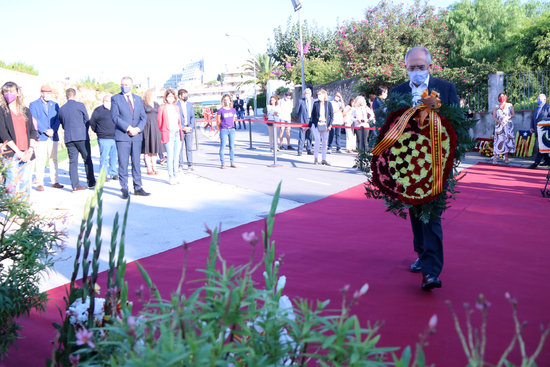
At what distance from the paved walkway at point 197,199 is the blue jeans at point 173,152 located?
0.32 m

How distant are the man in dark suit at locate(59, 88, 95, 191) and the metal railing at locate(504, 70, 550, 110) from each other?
40.7 feet

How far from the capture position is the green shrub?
253 centimetres

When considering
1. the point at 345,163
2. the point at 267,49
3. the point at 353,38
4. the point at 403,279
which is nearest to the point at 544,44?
the point at 353,38

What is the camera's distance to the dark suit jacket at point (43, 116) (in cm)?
995

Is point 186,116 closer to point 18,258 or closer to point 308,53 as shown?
point 18,258

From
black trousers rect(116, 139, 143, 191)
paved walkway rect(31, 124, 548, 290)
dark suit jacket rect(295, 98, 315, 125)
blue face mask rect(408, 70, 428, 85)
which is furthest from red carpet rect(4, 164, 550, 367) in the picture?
dark suit jacket rect(295, 98, 315, 125)

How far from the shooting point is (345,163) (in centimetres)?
1413

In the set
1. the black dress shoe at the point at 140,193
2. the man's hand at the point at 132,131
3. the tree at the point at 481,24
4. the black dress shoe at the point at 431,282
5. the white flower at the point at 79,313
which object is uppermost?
the tree at the point at 481,24

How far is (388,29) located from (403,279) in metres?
19.7

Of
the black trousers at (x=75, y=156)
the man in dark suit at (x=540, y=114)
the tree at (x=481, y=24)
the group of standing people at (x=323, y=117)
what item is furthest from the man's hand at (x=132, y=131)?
the tree at (x=481, y=24)

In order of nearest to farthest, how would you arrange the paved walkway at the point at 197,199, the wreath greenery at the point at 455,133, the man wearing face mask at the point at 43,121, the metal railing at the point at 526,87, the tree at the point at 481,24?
the wreath greenery at the point at 455,133 → the paved walkway at the point at 197,199 → the man wearing face mask at the point at 43,121 → the metal railing at the point at 526,87 → the tree at the point at 481,24

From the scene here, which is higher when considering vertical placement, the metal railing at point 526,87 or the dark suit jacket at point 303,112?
the metal railing at point 526,87

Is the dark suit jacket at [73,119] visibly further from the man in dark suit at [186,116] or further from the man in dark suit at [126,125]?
the man in dark suit at [186,116]

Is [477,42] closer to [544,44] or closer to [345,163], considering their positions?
[544,44]
